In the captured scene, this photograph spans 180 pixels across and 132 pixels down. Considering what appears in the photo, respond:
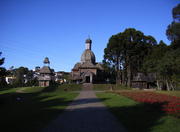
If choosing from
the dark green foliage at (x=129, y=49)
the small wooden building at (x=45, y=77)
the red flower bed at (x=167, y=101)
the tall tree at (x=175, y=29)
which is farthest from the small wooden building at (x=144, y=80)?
the red flower bed at (x=167, y=101)

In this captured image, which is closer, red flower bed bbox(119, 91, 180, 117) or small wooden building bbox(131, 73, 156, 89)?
red flower bed bbox(119, 91, 180, 117)

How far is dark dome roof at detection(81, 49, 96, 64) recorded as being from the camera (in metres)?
82.0

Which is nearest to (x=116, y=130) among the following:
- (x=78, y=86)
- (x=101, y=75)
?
(x=78, y=86)

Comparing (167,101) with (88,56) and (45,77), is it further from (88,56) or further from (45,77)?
(88,56)

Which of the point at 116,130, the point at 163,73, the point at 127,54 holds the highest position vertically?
the point at 127,54

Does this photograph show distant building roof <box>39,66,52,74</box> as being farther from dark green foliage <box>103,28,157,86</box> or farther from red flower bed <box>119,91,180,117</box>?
red flower bed <box>119,91,180,117</box>

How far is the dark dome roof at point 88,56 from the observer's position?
82.0 meters

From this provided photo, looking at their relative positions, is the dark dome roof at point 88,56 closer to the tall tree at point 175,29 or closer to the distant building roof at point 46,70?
the distant building roof at point 46,70

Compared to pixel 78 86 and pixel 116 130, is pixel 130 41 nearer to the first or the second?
pixel 78 86

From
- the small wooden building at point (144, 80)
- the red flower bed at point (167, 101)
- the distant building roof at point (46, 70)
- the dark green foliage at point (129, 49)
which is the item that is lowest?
the red flower bed at point (167, 101)

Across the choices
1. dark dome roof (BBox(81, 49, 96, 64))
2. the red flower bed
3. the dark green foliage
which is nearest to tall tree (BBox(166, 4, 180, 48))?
the dark green foliage

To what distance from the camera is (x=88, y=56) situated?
82.2 meters

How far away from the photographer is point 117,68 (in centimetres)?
7012

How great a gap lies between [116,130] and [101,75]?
73.8m
